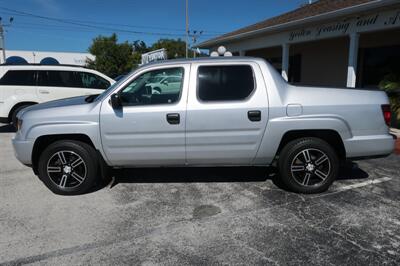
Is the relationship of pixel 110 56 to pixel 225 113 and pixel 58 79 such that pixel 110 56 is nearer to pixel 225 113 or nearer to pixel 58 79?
pixel 58 79

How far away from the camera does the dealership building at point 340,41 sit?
912cm

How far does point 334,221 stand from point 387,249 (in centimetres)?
66

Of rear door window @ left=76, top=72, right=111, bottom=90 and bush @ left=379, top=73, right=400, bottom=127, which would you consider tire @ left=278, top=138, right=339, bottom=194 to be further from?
rear door window @ left=76, top=72, right=111, bottom=90

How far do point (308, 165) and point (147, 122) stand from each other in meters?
2.20

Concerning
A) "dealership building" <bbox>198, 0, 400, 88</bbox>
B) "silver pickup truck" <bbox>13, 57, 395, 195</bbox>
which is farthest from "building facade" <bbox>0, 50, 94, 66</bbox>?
"silver pickup truck" <bbox>13, 57, 395, 195</bbox>

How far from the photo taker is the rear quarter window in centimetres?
437

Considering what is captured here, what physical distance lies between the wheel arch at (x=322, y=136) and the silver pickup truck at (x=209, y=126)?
15mm

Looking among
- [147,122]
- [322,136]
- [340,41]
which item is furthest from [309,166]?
[340,41]

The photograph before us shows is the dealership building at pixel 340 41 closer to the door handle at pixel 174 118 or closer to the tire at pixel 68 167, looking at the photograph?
the door handle at pixel 174 118

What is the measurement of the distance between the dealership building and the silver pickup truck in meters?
2.02

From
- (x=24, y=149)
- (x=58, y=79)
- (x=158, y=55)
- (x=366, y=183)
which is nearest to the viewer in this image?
(x=24, y=149)

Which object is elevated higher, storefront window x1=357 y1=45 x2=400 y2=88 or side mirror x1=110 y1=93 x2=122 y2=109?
storefront window x1=357 y1=45 x2=400 y2=88

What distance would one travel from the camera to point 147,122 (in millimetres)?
4328

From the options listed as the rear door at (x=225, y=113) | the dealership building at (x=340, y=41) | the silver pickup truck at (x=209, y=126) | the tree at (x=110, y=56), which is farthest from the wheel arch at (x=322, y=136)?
the tree at (x=110, y=56)
